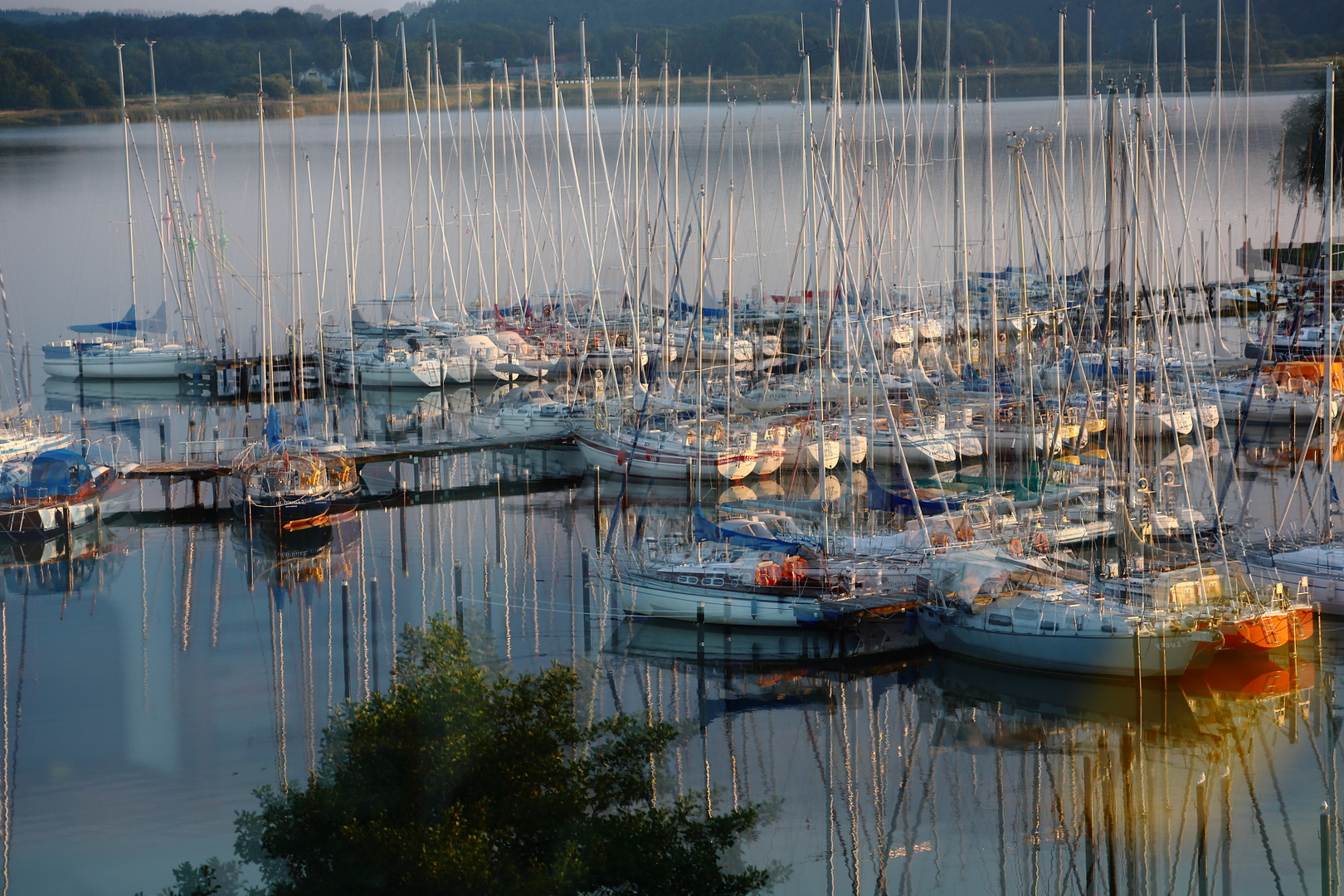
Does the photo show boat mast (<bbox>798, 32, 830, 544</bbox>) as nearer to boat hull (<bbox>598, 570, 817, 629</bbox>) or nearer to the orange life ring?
the orange life ring

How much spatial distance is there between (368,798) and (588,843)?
5.58ft

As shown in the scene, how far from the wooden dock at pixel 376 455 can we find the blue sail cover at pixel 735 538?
361 inches

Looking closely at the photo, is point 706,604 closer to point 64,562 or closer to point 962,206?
point 64,562

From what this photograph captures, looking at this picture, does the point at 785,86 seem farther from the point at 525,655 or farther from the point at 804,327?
the point at 525,655

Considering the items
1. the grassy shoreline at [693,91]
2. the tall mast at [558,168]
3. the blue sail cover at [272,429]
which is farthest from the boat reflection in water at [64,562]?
the grassy shoreline at [693,91]

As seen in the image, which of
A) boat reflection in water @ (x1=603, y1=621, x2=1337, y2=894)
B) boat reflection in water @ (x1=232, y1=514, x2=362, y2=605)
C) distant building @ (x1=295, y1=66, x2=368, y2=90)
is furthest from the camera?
distant building @ (x1=295, y1=66, x2=368, y2=90)

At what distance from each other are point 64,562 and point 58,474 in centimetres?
227

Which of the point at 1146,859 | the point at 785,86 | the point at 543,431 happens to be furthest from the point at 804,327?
the point at 785,86

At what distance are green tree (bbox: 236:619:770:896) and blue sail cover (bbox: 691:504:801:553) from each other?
35.6 ft

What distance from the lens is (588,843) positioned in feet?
38.6

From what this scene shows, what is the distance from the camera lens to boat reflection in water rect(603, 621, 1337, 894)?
15.8m

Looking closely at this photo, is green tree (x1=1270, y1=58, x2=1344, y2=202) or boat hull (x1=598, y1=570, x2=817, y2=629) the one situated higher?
green tree (x1=1270, y1=58, x2=1344, y2=202)

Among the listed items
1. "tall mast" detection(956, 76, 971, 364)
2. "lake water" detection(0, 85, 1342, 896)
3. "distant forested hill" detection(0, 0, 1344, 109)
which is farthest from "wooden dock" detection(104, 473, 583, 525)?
"distant forested hill" detection(0, 0, 1344, 109)

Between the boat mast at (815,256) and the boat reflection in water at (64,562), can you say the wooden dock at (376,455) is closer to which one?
the boat reflection in water at (64,562)
